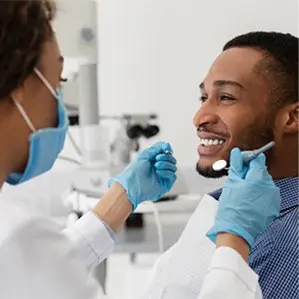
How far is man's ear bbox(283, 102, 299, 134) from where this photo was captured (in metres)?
1.23

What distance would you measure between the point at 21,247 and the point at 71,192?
1.09 meters

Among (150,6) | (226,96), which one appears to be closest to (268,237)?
(226,96)

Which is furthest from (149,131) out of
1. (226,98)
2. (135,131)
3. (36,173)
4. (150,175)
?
(36,173)

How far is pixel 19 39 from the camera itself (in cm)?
83

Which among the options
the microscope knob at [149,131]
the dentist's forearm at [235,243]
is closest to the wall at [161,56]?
the microscope knob at [149,131]

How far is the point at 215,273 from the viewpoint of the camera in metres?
0.92

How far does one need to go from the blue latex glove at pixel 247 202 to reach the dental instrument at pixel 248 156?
0.01m

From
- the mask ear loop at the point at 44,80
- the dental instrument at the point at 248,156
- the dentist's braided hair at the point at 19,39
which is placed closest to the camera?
the dentist's braided hair at the point at 19,39

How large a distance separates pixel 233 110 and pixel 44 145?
0.47 metres

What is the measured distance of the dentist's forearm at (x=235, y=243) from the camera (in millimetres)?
953

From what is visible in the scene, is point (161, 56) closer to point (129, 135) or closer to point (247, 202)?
point (129, 135)

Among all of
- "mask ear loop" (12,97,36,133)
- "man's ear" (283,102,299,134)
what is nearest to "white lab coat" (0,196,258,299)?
"mask ear loop" (12,97,36,133)

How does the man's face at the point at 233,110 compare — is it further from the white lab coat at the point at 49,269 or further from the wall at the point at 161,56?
the wall at the point at 161,56

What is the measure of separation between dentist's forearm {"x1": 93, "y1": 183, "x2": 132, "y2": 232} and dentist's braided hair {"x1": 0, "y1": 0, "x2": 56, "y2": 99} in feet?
1.67
